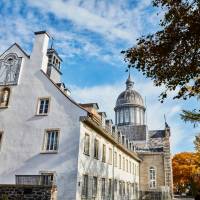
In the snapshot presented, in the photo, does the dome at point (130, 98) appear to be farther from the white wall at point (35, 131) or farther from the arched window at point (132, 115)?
the white wall at point (35, 131)

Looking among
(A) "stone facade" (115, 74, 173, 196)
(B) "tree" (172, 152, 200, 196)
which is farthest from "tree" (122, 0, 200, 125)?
(B) "tree" (172, 152, 200, 196)

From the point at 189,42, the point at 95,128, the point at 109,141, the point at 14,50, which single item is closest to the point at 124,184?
the point at 109,141

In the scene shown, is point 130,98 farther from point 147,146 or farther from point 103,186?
point 103,186

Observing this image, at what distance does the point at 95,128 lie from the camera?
23594mm

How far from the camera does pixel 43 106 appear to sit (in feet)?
Answer: 73.3

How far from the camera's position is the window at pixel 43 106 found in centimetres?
2217

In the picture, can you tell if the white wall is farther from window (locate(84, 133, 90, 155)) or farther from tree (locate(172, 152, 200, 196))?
tree (locate(172, 152, 200, 196))

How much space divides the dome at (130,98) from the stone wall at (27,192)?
56134 millimetres

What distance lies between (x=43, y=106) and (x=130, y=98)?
51.4 meters

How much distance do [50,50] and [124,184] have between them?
61.6 feet

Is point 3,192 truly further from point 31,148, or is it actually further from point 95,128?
point 95,128

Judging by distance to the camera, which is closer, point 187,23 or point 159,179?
point 187,23

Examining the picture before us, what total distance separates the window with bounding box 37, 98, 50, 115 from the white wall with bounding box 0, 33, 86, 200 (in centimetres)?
37

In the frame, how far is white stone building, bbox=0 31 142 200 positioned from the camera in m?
19.9
